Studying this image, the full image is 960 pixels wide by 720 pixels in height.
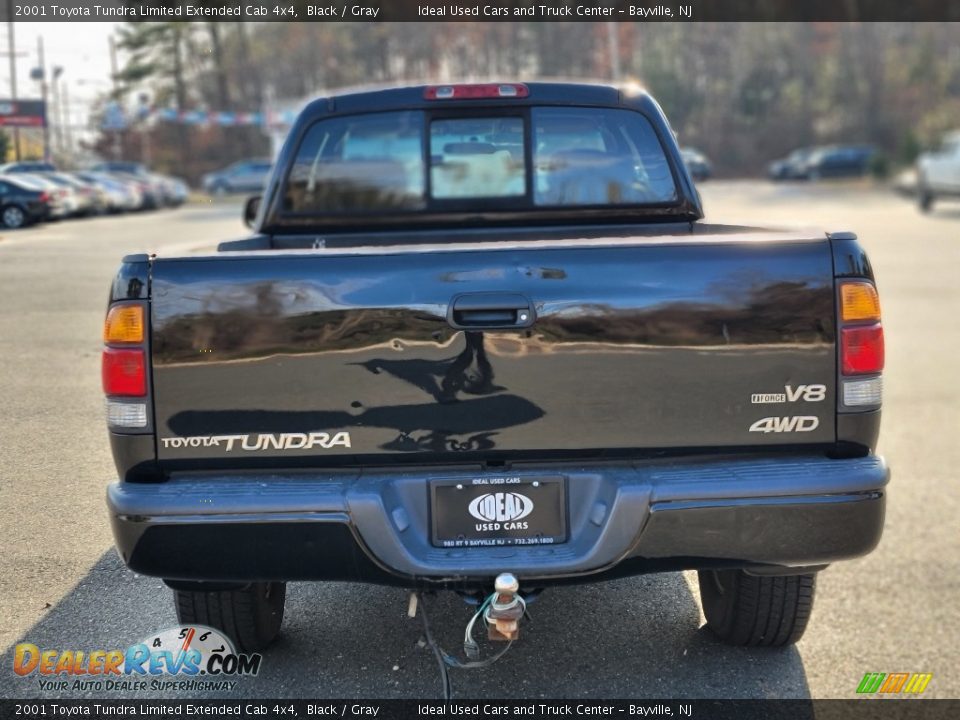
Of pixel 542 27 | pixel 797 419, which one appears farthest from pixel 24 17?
pixel 542 27

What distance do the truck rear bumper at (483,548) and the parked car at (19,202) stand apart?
49.6 inches

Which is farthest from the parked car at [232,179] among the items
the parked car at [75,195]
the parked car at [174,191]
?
the parked car at [75,195]

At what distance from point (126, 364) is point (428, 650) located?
1.47m

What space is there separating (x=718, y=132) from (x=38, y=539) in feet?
165

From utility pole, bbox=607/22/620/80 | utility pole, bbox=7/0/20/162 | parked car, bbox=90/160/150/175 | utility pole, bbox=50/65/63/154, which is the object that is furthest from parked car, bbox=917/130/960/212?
utility pole, bbox=7/0/20/162

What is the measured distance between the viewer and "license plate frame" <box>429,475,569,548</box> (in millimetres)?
2738

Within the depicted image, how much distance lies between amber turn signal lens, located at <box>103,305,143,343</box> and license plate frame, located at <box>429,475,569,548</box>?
2.96 ft

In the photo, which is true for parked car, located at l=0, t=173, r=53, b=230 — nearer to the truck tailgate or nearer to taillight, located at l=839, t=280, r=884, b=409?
the truck tailgate

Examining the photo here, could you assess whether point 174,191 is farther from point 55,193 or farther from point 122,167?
point 55,193

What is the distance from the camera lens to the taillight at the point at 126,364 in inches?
106

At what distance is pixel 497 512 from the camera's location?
9.02ft

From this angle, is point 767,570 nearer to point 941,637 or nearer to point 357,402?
point 357,402

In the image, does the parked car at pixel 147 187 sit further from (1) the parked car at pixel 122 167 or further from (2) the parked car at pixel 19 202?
(2) the parked car at pixel 19 202

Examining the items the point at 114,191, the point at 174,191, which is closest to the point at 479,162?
the point at 114,191
